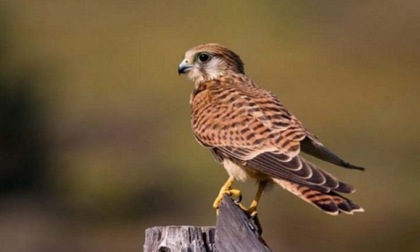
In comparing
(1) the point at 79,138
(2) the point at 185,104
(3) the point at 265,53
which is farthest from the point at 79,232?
(3) the point at 265,53

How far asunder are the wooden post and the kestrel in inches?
24.3

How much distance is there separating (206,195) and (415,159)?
3624mm

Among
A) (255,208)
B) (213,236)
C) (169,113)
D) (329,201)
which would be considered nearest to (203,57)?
(255,208)

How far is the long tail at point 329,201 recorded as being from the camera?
20.7ft

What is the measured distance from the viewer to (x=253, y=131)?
25.1 ft

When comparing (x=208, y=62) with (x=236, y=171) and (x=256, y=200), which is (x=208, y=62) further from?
(x=256, y=200)

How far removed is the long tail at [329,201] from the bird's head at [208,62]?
1709 mm

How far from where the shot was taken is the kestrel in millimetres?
6824

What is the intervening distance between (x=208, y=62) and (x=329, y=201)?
88.0 inches

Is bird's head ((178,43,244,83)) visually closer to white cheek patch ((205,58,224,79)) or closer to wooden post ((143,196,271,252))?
white cheek patch ((205,58,224,79))

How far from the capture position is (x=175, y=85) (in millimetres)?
25359

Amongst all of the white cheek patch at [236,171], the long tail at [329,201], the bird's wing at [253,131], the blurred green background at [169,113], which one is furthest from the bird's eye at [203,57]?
the blurred green background at [169,113]

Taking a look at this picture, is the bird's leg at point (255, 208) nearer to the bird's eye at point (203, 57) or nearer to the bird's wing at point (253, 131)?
the bird's wing at point (253, 131)

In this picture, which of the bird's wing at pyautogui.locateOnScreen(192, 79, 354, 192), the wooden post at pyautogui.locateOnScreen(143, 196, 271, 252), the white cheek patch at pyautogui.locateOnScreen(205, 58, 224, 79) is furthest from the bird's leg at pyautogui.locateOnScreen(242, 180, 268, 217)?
the white cheek patch at pyautogui.locateOnScreen(205, 58, 224, 79)
